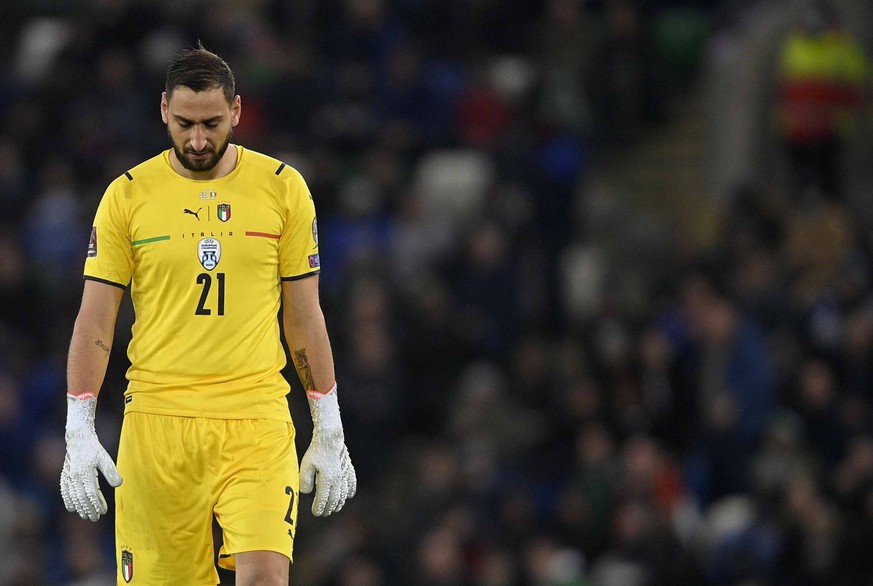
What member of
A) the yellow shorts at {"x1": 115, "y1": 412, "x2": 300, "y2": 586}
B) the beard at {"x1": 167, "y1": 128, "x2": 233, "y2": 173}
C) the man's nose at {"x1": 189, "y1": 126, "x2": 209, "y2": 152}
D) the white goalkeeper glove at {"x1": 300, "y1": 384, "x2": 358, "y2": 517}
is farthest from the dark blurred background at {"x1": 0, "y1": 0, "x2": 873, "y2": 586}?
the man's nose at {"x1": 189, "y1": 126, "x2": 209, "y2": 152}

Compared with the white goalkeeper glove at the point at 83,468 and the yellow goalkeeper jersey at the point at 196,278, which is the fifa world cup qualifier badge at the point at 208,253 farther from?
the white goalkeeper glove at the point at 83,468

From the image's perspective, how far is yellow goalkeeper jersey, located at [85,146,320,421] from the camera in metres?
6.84

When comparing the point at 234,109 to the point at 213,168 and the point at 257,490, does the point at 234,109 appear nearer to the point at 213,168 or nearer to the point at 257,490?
the point at 213,168

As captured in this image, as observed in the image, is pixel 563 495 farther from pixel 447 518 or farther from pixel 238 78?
pixel 238 78

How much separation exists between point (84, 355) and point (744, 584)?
6757 millimetres

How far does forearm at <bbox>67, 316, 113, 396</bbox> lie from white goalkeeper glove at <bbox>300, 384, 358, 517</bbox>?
91cm

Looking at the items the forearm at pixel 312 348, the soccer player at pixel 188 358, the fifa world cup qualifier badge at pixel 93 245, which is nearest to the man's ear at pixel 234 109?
the soccer player at pixel 188 358

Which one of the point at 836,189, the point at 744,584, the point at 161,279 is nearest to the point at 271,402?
the point at 161,279

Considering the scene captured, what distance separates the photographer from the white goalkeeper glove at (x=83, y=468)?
6742mm

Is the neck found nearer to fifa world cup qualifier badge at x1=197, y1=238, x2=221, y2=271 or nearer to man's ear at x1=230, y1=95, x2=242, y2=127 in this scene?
man's ear at x1=230, y1=95, x2=242, y2=127

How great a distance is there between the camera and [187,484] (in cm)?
691

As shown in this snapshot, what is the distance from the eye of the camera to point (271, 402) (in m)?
7.00

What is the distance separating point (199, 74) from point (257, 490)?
1691mm

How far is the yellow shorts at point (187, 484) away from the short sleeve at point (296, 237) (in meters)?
0.65
